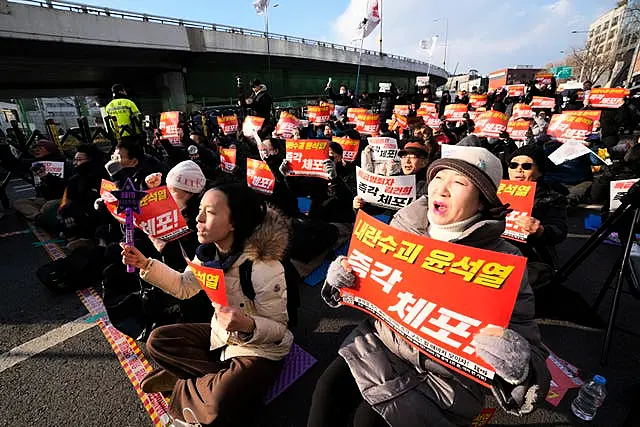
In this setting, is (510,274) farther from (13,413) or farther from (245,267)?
(13,413)

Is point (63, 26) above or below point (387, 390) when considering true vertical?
above

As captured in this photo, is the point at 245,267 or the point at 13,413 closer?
the point at 245,267

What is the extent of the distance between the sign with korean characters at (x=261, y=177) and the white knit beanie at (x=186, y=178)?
1.37m

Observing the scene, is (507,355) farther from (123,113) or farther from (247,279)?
(123,113)

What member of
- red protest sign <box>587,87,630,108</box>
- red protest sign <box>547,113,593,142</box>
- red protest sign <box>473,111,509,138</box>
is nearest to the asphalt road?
red protest sign <box>547,113,593,142</box>

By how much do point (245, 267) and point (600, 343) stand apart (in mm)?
3182

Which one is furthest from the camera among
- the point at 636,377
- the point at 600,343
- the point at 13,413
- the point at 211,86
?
the point at 211,86

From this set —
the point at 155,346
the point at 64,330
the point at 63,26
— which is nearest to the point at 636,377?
the point at 155,346

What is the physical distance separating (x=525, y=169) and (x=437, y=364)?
232 cm

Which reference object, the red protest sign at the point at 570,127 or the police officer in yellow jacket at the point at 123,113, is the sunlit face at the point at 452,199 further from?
the police officer in yellow jacket at the point at 123,113

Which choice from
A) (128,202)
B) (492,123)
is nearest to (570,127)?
(492,123)

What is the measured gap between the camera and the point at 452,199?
1536 mm

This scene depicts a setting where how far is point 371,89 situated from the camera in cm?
4741

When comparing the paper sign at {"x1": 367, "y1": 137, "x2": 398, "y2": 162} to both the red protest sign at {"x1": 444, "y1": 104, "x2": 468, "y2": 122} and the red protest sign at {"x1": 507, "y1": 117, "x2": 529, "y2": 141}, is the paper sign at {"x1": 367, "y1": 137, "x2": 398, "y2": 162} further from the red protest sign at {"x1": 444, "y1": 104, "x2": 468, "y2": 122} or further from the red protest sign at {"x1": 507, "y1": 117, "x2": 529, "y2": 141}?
the red protest sign at {"x1": 444, "y1": 104, "x2": 468, "y2": 122}
